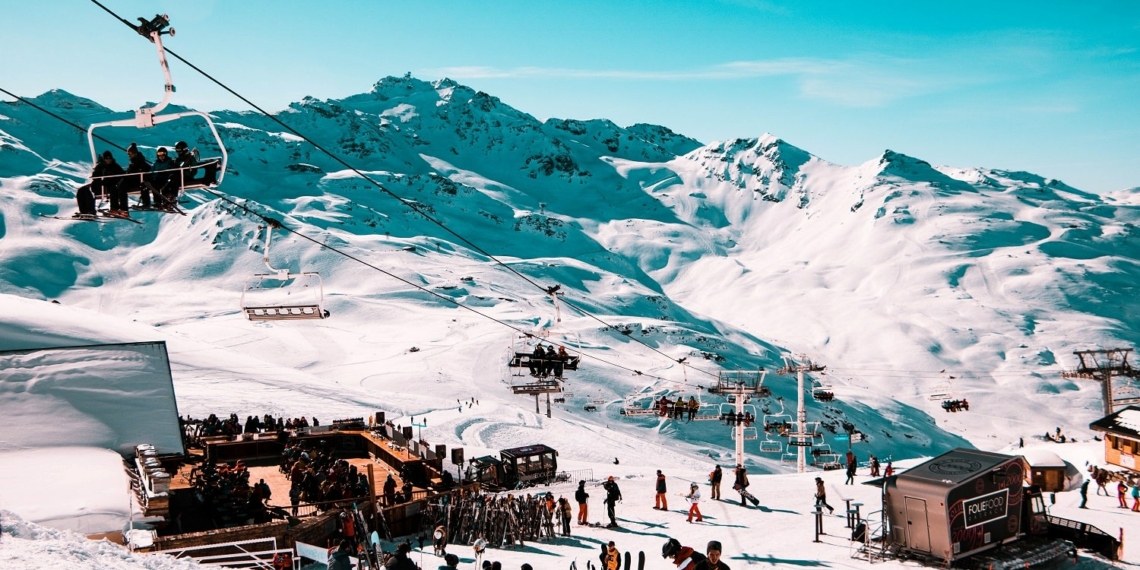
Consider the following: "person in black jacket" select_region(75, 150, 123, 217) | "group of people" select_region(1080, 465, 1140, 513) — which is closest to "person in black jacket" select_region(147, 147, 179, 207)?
"person in black jacket" select_region(75, 150, 123, 217)

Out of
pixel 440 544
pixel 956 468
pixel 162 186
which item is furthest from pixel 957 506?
pixel 162 186

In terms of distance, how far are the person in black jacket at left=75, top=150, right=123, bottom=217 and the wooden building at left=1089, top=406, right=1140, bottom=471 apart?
98.8ft

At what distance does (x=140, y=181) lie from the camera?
421 inches

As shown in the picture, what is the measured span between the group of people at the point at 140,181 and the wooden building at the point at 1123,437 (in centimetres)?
2937

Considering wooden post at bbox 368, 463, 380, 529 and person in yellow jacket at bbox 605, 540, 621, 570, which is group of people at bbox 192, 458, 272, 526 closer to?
wooden post at bbox 368, 463, 380, 529

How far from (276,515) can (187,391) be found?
109 feet

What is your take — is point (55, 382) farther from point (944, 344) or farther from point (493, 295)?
point (944, 344)

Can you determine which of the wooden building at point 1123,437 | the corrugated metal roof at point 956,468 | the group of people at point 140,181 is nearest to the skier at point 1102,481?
the wooden building at point 1123,437

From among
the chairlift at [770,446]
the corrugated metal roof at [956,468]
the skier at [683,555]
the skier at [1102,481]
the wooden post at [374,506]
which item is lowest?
the chairlift at [770,446]

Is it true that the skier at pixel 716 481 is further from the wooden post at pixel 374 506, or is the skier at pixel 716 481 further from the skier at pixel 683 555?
the skier at pixel 683 555

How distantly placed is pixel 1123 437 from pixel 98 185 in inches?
1220

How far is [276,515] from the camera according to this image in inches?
795

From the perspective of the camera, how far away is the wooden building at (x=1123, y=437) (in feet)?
93.5

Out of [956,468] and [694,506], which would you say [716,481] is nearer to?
[694,506]
